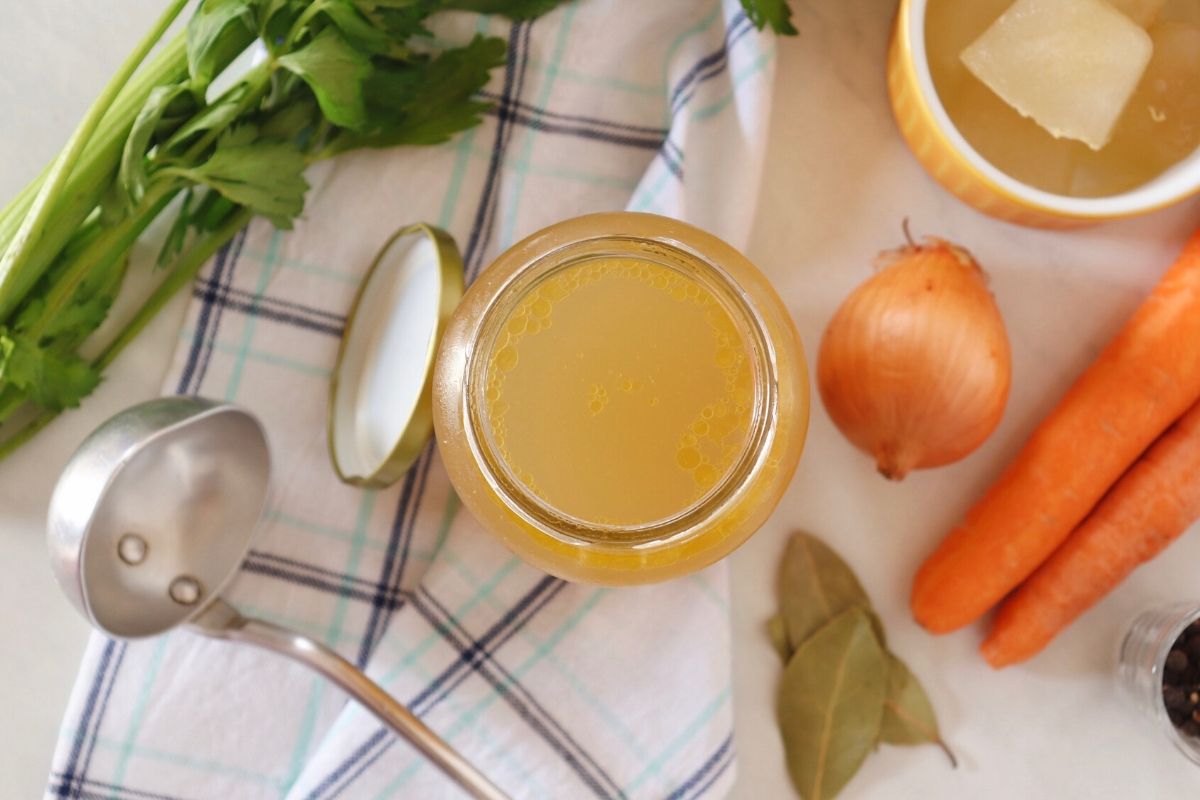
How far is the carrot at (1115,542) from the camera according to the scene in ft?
2.92

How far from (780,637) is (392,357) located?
45 centimetres

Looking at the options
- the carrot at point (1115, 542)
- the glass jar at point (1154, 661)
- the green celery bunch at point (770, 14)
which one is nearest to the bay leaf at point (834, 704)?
the carrot at point (1115, 542)

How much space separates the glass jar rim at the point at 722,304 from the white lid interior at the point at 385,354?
0.15 m

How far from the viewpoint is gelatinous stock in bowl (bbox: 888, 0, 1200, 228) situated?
802 mm

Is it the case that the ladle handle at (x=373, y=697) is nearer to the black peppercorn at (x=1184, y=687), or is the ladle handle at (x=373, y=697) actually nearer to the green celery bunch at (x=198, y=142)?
the green celery bunch at (x=198, y=142)

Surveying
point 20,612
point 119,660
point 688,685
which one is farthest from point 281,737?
point 688,685

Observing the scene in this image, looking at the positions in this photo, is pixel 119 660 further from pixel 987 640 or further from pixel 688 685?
pixel 987 640

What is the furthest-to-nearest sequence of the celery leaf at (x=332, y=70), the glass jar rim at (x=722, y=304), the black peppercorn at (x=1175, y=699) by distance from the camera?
the black peppercorn at (x=1175, y=699), the celery leaf at (x=332, y=70), the glass jar rim at (x=722, y=304)

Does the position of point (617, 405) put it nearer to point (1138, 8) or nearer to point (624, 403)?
point (624, 403)

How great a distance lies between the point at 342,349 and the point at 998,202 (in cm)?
61

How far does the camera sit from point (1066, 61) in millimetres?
815

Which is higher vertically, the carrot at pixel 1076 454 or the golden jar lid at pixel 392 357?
the golden jar lid at pixel 392 357

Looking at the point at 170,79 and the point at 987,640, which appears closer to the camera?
the point at 170,79

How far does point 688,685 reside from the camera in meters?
0.85
